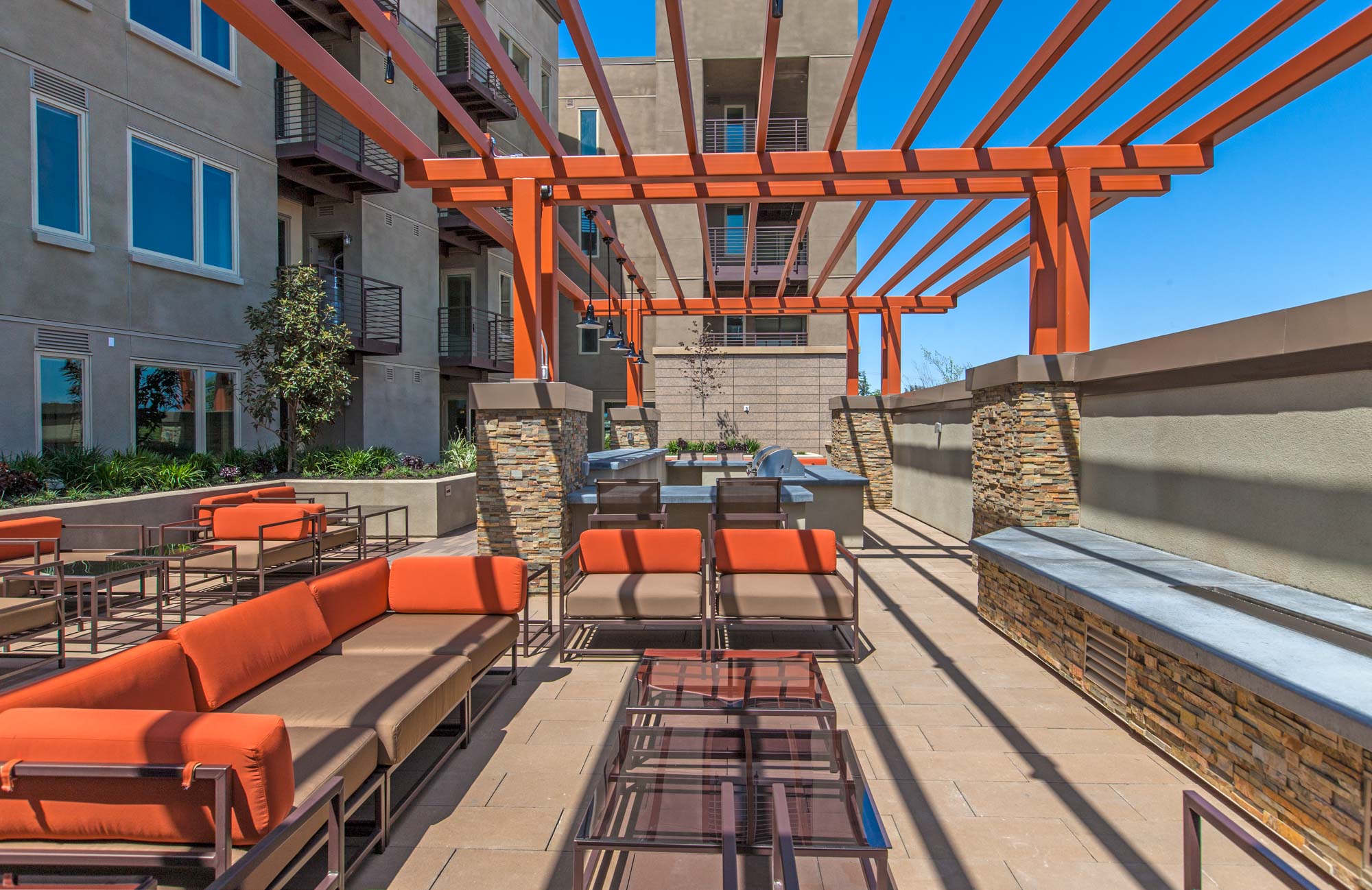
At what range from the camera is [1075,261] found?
6.92 metres

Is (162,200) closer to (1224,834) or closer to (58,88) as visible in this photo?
(58,88)

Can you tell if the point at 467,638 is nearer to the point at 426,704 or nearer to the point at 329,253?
the point at 426,704

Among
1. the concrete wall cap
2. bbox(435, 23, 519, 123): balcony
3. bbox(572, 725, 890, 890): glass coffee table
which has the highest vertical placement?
bbox(435, 23, 519, 123): balcony

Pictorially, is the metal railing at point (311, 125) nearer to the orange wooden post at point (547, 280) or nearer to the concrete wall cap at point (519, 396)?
the orange wooden post at point (547, 280)

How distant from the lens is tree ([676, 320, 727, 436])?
67.1 ft

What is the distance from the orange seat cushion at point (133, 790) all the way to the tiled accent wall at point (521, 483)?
5106 mm

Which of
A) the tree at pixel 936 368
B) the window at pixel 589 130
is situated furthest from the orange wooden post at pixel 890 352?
the tree at pixel 936 368

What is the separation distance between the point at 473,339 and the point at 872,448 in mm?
10410

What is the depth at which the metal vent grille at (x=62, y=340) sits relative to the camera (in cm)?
885

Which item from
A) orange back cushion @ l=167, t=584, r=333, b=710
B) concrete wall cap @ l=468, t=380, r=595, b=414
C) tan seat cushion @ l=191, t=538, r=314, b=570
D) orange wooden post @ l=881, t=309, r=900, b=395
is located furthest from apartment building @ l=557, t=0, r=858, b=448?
orange back cushion @ l=167, t=584, r=333, b=710

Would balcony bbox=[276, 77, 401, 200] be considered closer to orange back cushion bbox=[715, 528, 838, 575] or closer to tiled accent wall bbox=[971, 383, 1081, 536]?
orange back cushion bbox=[715, 528, 838, 575]

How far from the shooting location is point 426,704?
3.18 m

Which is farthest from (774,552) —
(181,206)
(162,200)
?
(181,206)

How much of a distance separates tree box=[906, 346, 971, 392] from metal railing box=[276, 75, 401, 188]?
35.3m
